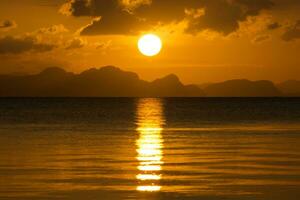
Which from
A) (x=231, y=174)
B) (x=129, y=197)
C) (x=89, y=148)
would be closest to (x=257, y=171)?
(x=231, y=174)

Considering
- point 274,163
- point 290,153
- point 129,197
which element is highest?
point 290,153

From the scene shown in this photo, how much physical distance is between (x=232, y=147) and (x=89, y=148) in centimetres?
839

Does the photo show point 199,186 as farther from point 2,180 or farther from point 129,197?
point 2,180

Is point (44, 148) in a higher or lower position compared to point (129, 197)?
higher

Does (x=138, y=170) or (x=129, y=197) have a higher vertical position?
(x=138, y=170)

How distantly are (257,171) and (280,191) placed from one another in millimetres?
5736

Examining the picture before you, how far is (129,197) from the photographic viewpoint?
22.7 m

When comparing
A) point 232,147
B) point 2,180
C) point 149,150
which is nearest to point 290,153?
point 232,147

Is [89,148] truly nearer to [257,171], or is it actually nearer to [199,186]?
[257,171]

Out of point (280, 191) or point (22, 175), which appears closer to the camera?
point (280, 191)

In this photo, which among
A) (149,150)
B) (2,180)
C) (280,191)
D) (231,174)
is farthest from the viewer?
(149,150)

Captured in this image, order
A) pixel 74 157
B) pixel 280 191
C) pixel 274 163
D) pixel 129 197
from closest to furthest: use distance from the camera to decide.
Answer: pixel 129 197 < pixel 280 191 < pixel 274 163 < pixel 74 157

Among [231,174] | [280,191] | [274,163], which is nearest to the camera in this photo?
[280,191]

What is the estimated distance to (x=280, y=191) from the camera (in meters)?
24.2
